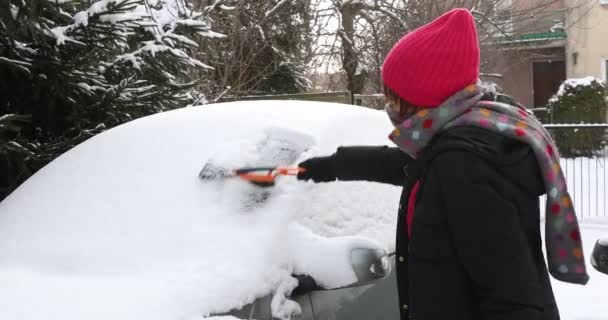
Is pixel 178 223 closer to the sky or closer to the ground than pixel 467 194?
closer to the ground

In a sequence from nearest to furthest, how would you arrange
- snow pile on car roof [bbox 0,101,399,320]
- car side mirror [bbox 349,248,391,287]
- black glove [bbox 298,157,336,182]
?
1. snow pile on car roof [bbox 0,101,399,320]
2. car side mirror [bbox 349,248,391,287]
3. black glove [bbox 298,157,336,182]

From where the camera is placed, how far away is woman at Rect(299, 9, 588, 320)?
4.77 feet

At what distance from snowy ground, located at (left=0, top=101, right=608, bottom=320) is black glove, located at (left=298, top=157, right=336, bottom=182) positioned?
84 mm

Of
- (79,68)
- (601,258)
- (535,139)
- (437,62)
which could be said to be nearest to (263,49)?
(79,68)

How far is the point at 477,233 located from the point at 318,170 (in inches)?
36.6

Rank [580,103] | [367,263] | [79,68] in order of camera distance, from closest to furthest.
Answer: [367,263], [79,68], [580,103]

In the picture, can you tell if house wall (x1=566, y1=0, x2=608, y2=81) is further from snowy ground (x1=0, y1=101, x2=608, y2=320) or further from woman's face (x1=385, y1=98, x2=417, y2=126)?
woman's face (x1=385, y1=98, x2=417, y2=126)

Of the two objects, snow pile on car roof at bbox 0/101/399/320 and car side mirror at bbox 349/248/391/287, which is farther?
car side mirror at bbox 349/248/391/287

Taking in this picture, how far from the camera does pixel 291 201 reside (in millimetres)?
2332

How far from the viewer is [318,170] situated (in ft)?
7.59

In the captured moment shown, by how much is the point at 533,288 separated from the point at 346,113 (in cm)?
160

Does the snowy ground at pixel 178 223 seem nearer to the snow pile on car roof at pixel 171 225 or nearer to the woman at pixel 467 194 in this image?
the snow pile on car roof at pixel 171 225

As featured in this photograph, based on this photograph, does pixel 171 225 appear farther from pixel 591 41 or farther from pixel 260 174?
pixel 591 41

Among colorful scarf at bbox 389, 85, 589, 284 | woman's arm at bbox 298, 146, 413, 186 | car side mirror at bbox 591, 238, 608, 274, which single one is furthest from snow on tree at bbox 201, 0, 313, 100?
colorful scarf at bbox 389, 85, 589, 284
